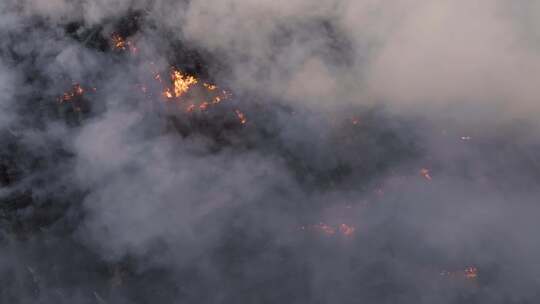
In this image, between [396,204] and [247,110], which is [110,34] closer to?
[247,110]

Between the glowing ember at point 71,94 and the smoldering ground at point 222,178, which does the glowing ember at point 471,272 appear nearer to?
the smoldering ground at point 222,178

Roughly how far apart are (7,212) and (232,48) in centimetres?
728

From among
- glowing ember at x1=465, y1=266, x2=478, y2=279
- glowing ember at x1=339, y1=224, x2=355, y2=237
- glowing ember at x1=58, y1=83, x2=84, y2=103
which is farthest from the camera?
glowing ember at x1=58, y1=83, x2=84, y2=103

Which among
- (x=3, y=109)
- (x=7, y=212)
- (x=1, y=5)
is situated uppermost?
(x=1, y=5)

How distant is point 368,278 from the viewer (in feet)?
42.4

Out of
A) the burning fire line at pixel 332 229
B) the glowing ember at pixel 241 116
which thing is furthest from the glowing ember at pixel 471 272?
the glowing ember at pixel 241 116

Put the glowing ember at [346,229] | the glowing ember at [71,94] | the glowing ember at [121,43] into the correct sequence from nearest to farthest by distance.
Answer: the glowing ember at [346,229] < the glowing ember at [121,43] < the glowing ember at [71,94]

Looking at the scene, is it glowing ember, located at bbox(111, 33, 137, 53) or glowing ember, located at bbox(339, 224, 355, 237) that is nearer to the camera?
glowing ember, located at bbox(339, 224, 355, 237)

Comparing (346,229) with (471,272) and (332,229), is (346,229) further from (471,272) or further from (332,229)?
(471,272)

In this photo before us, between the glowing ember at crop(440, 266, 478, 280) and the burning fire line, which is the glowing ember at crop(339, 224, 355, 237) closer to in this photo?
the burning fire line

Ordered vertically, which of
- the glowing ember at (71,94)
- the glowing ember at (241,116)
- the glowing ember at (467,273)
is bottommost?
the glowing ember at (71,94)

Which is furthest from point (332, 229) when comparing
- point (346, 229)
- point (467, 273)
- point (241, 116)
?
point (241, 116)

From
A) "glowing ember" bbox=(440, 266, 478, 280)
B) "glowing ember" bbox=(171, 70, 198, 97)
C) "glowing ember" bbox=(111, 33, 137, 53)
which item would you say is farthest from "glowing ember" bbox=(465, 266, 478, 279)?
"glowing ember" bbox=(111, 33, 137, 53)

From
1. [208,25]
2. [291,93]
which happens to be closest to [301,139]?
[291,93]
